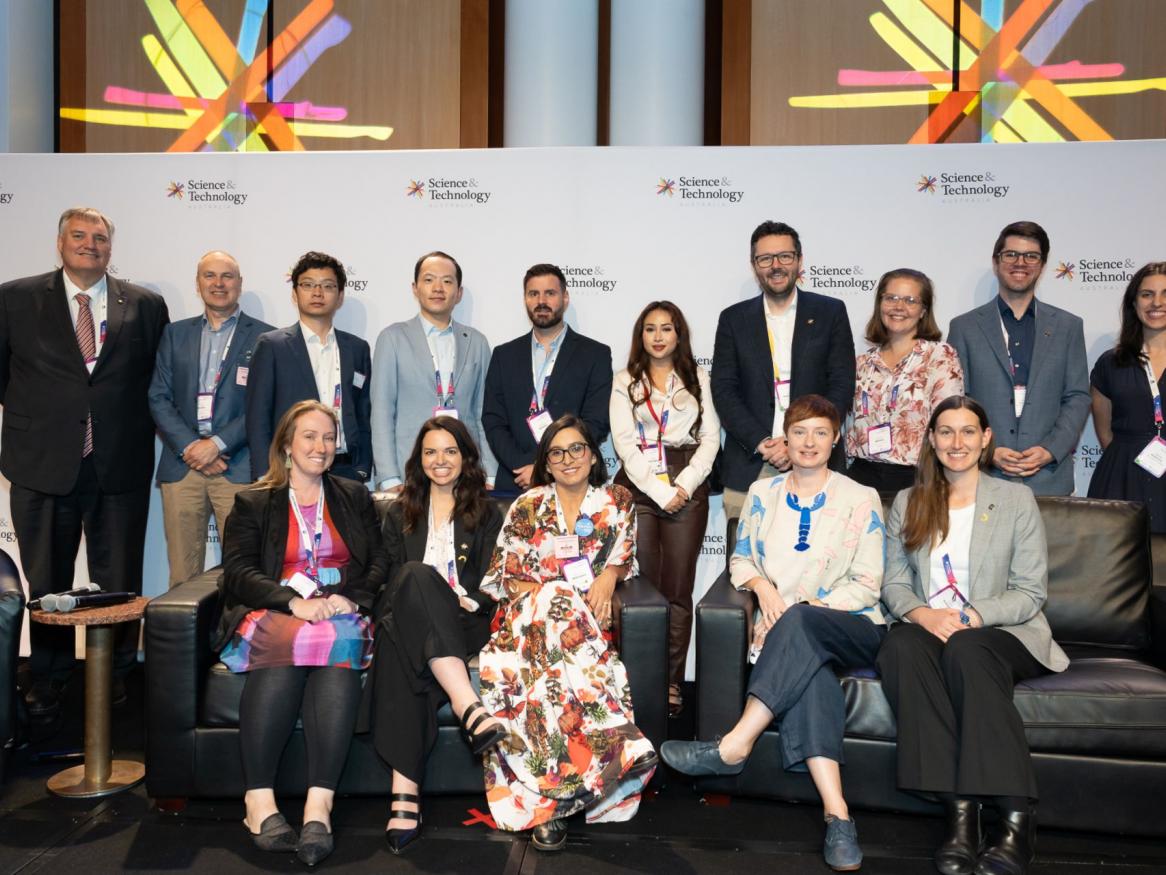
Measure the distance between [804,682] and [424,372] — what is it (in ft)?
6.95

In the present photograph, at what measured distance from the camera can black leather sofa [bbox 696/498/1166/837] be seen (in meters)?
2.82

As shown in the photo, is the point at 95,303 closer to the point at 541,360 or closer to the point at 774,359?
the point at 541,360

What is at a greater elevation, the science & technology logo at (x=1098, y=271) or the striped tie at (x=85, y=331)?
the science & technology logo at (x=1098, y=271)

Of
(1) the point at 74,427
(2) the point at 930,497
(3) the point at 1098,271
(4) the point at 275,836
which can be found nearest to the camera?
(4) the point at 275,836

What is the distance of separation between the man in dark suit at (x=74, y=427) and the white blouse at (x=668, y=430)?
199 cm

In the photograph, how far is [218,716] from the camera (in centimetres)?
305

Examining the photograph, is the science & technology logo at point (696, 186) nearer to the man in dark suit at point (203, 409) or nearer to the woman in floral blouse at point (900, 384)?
the woman in floral blouse at point (900, 384)

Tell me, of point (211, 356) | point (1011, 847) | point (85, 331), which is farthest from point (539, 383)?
point (1011, 847)

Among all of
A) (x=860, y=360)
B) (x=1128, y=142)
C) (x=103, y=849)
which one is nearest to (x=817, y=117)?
(x=1128, y=142)

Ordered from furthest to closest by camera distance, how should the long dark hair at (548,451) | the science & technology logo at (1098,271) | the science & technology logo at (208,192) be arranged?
the science & technology logo at (208,192), the science & technology logo at (1098,271), the long dark hair at (548,451)

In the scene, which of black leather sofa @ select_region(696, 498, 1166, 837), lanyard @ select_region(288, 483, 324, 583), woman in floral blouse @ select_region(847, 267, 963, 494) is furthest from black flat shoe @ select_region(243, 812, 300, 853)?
woman in floral blouse @ select_region(847, 267, 963, 494)

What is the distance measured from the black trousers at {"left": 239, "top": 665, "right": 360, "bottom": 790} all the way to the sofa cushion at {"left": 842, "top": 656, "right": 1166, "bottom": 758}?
1.47m

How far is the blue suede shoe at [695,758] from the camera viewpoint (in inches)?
116

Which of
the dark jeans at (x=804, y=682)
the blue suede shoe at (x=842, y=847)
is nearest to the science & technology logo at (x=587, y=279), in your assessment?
the dark jeans at (x=804, y=682)
